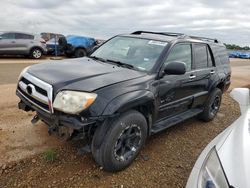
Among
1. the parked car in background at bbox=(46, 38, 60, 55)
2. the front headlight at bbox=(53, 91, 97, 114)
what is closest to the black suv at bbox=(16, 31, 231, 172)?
the front headlight at bbox=(53, 91, 97, 114)

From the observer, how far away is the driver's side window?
4172 millimetres

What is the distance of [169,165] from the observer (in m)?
3.81

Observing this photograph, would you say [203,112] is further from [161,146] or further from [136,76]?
[136,76]

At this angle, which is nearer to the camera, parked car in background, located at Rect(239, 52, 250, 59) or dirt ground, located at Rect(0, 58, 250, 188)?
dirt ground, located at Rect(0, 58, 250, 188)

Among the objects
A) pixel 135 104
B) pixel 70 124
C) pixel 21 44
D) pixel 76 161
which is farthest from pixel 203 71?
pixel 21 44

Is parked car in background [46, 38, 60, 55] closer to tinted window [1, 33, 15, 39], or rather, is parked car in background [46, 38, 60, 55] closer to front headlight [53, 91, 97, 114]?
tinted window [1, 33, 15, 39]

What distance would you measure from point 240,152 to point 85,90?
5.79ft

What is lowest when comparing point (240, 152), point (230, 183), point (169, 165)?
point (169, 165)

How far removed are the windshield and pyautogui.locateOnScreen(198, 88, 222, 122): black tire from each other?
1.93m

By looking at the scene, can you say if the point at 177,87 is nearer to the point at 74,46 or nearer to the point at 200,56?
the point at 200,56

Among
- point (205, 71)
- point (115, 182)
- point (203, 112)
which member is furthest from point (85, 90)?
point (203, 112)

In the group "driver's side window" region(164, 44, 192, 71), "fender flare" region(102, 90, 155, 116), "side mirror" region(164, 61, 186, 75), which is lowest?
"fender flare" region(102, 90, 155, 116)

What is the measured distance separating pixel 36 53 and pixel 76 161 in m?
13.9

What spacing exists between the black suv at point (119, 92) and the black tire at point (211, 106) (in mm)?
446
